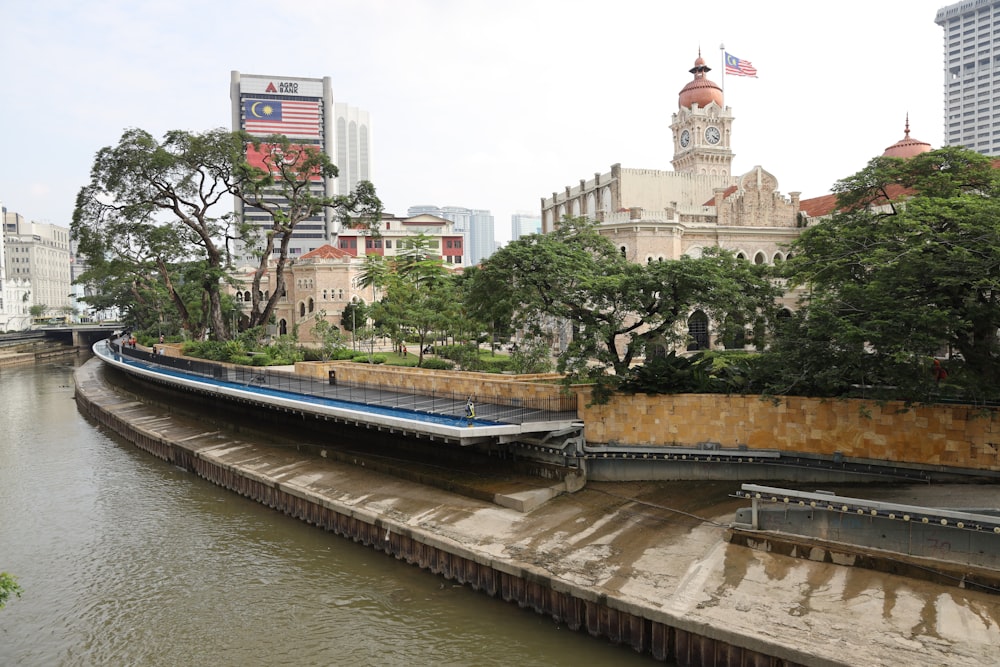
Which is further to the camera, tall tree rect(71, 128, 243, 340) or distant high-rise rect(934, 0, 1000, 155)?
distant high-rise rect(934, 0, 1000, 155)

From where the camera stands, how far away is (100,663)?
14.6m

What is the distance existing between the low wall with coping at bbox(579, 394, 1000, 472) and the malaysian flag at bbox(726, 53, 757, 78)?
1603 inches

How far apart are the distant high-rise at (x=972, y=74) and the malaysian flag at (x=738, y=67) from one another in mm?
115321

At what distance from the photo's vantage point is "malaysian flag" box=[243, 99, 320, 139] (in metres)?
144

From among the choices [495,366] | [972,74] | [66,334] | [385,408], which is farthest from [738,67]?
[972,74]

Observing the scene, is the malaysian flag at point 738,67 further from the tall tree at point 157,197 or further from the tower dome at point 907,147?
the tall tree at point 157,197

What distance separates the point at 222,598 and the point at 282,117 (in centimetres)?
14491

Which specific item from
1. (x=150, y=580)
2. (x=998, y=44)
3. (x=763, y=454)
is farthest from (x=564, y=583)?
(x=998, y=44)

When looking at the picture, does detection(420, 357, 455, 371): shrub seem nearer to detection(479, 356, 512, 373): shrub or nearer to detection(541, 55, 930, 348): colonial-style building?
detection(479, 356, 512, 373): shrub

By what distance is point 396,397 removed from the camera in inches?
1117

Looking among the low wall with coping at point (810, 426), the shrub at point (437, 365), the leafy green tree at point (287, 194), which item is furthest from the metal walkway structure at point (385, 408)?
the leafy green tree at point (287, 194)

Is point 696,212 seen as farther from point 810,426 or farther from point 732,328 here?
point 810,426

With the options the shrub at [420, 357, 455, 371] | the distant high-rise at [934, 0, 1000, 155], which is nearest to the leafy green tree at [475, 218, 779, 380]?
the shrub at [420, 357, 455, 371]

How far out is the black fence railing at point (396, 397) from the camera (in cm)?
2345
